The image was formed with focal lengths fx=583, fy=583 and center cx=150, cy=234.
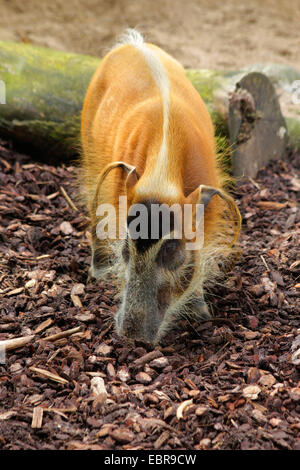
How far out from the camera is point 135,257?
12.1 ft

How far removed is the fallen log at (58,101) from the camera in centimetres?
600

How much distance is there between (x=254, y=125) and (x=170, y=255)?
2881 mm

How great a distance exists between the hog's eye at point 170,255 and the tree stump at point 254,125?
2.29 metres

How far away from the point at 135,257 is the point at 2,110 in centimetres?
311

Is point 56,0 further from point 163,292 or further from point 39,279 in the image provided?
point 163,292

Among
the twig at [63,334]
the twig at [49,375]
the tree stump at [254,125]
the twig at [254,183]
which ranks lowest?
the twig at [49,375]

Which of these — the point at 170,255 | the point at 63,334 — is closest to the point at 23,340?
the point at 63,334

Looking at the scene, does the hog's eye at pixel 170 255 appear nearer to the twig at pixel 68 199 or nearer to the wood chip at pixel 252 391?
the wood chip at pixel 252 391

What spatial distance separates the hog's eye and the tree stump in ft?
7.52

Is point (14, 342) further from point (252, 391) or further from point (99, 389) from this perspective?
point (252, 391)

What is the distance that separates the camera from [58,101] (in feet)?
20.4

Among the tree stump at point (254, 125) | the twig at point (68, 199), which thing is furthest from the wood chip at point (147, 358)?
the tree stump at point (254, 125)

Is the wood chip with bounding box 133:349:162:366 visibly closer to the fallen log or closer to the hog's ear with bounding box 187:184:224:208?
the hog's ear with bounding box 187:184:224:208

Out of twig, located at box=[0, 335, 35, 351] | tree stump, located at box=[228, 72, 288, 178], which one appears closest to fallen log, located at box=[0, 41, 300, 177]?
tree stump, located at box=[228, 72, 288, 178]
